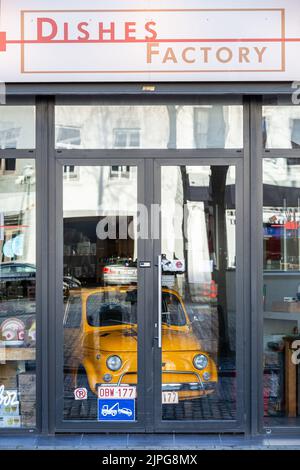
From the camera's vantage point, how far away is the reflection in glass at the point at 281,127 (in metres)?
5.67

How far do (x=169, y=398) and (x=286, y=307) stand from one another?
1321 mm

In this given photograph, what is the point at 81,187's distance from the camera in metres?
5.70

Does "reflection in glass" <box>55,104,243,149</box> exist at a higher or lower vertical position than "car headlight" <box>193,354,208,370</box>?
higher

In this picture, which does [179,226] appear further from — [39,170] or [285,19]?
[285,19]

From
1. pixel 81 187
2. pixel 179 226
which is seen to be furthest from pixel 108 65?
pixel 179 226

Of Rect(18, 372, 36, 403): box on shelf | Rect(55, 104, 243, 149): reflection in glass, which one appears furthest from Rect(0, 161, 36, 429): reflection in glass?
Rect(55, 104, 243, 149): reflection in glass

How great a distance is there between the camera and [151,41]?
5395 mm

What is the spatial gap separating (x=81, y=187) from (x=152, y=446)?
7.46ft

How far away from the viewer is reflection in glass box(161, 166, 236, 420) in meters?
5.68

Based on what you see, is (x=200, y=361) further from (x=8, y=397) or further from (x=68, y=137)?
(x=68, y=137)

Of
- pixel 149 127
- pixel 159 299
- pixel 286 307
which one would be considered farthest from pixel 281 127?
pixel 159 299

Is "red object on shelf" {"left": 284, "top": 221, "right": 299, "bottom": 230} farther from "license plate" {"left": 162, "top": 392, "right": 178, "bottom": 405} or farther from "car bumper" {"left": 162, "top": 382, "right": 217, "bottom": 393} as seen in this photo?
"license plate" {"left": 162, "top": 392, "right": 178, "bottom": 405}

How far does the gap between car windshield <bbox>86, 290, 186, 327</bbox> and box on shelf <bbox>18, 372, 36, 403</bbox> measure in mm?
702

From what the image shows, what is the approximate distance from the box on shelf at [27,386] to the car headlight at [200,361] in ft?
4.68
